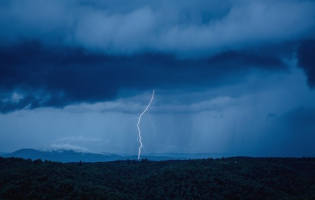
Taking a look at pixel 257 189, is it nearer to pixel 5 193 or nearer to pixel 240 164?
pixel 240 164

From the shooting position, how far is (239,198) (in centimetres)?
4250

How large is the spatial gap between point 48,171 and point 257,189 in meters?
39.4

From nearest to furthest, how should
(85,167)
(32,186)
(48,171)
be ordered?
(32,186) < (48,171) < (85,167)

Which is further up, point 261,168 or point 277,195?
point 261,168

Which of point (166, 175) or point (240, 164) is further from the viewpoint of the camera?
point (240, 164)

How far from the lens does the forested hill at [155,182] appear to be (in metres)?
38.4

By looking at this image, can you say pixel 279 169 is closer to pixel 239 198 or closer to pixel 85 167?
pixel 239 198

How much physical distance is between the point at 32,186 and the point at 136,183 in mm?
20914

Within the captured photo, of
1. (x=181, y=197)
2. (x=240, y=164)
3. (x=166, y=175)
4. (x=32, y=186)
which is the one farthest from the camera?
(x=240, y=164)

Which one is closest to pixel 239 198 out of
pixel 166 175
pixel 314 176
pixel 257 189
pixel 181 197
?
pixel 257 189

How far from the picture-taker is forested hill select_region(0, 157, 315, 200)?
126 feet

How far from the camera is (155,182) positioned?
50.0 m

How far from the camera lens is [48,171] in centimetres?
4503

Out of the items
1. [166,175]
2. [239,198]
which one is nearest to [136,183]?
[166,175]
